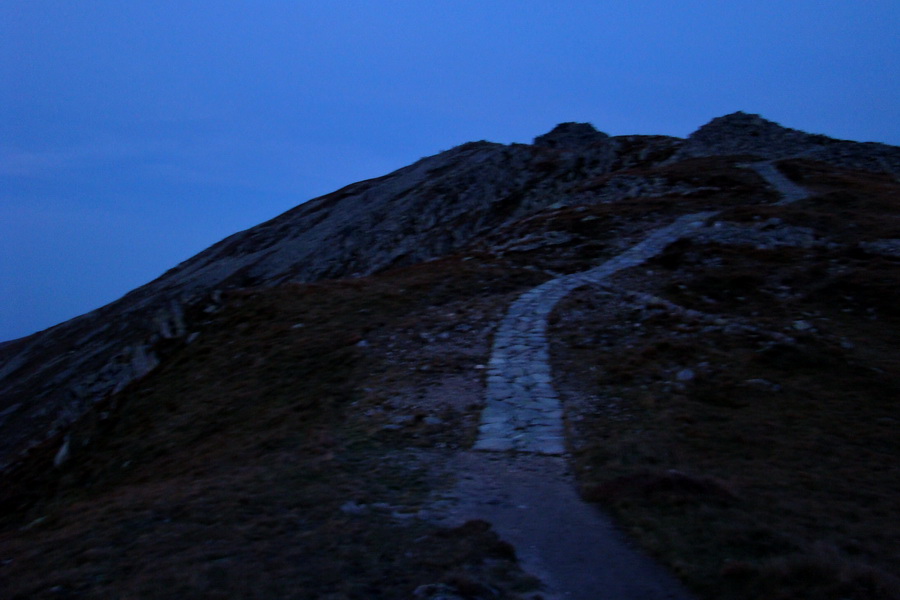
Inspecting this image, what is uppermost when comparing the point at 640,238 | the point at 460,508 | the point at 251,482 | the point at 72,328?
the point at 72,328

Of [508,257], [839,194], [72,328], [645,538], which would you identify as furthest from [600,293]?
[72,328]

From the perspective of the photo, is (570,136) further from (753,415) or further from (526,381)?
(753,415)

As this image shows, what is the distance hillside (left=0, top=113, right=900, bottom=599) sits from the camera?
788 cm

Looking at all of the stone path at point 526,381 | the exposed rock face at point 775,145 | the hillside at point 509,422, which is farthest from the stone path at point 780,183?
the stone path at point 526,381

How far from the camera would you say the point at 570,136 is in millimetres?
80000

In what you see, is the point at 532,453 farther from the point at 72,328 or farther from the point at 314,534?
the point at 72,328

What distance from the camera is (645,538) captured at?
339 inches

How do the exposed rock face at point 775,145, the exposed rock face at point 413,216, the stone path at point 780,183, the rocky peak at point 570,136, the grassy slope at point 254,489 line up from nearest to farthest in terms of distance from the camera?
1. the grassy slope at point 254,489
2. the stone path at point 780,183
3. the exposed rock face at point 413,216
4. the exposed rock face at point 775,145
5. the rocky peak at point 570,136

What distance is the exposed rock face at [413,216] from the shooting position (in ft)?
133

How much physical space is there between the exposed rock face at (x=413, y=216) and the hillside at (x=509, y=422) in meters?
3.61

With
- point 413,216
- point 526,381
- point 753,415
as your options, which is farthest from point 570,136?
point 753,415

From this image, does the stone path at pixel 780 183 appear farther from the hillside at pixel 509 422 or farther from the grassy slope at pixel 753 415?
the grassy slope at pixel 753 415

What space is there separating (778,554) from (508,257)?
75.4 ft

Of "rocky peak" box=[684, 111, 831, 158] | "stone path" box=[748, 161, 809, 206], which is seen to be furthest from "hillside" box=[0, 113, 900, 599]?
"rocky peak" box=[684, 111, 831, 158]
